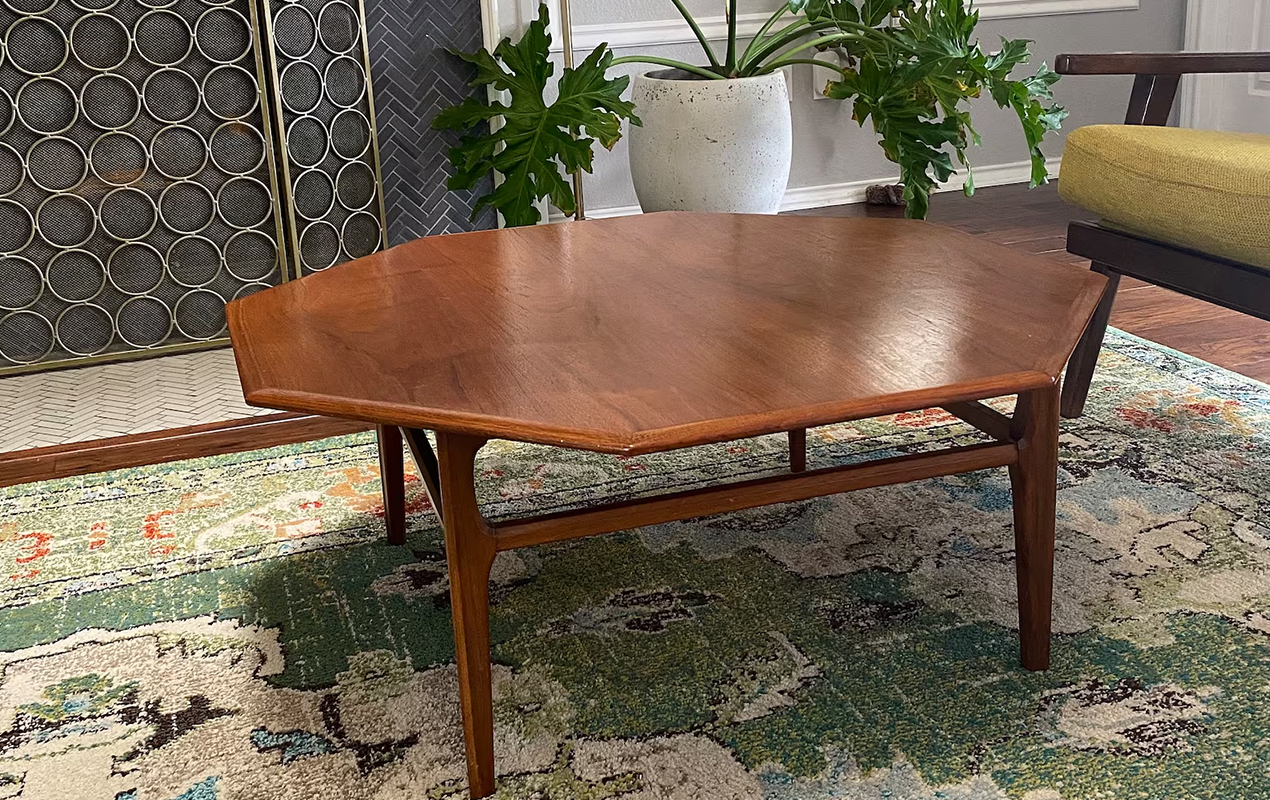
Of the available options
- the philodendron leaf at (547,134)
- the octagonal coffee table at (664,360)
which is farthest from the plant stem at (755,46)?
the octagonal coffee table at (664,360)

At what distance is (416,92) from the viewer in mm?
2979

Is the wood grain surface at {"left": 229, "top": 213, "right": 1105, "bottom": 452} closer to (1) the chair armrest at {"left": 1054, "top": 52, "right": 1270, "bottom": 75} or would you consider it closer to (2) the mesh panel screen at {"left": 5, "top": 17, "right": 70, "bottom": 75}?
(1) the chair armrest at {"left": 1054, "top": 52, "right": 1270, "bottom": 75}

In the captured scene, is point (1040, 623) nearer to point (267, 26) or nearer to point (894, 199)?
point (267, 26)

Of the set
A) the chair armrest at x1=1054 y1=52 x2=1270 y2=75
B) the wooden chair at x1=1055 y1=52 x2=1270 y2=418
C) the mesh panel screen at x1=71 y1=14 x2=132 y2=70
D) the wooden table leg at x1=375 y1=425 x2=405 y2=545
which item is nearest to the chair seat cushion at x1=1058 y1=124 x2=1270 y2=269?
the wooden chair at x1=1055 y1=52 x2=1270 y2=418

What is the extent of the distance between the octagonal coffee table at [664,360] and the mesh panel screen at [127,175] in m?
1.29

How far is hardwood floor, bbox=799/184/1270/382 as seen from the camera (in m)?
2.50

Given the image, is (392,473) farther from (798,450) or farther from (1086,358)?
(1086,358)

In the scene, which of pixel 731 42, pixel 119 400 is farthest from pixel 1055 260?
pixel 119 400

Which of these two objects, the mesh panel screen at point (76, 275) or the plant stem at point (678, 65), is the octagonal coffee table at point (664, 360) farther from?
the mesh panel screen at point (76, 275)

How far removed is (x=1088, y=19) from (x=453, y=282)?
3.17m

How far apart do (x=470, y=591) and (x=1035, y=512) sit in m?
0.62

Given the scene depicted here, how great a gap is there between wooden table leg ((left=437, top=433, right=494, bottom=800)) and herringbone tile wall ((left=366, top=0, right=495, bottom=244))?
2.02 m

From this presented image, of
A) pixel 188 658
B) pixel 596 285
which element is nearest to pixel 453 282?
pixel 596 285

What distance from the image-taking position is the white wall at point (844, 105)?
3.42 m
